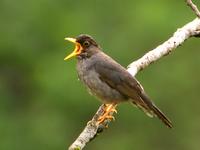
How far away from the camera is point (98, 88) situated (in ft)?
39.8

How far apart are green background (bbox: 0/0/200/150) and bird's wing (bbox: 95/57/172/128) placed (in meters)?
15.5

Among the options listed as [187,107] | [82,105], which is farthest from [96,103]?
[187,107]

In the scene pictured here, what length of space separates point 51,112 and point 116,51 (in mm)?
2428

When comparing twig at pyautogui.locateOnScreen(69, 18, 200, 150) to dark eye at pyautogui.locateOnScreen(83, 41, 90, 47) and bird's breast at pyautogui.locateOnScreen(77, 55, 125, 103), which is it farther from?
dark eye at pyautogui.locateOnScreen(83, 41, 90, 47)

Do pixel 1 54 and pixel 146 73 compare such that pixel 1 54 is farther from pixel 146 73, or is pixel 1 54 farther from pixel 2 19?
pixel 146 73

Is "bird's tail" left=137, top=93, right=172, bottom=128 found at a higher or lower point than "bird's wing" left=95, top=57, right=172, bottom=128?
lower

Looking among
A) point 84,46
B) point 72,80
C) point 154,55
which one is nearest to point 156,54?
point 154,55

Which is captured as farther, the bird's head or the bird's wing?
the bird's head

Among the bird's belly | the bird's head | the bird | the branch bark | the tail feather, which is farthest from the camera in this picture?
the bird's head

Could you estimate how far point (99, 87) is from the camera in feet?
39.8

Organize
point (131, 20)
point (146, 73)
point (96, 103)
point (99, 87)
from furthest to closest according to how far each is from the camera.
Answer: point (131, 20), point (146, 73), point (96, 103), point (99, 87)

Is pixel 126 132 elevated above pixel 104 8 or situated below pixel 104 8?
below

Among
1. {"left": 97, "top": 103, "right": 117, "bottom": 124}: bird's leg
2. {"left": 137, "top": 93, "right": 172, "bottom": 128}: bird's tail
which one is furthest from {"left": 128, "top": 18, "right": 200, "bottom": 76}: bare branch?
{"left": 97, "top": 103, "right": 117, "bottom": 124}: bird's leg

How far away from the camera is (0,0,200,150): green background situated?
28875mm
